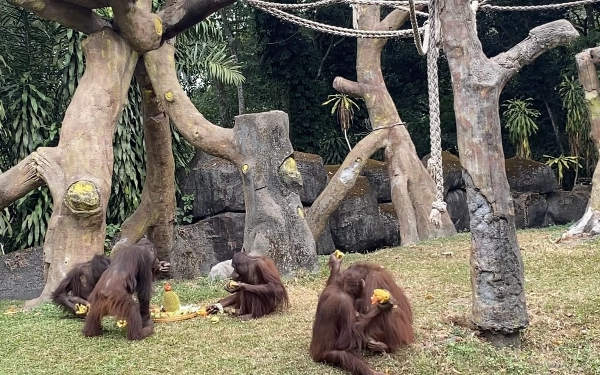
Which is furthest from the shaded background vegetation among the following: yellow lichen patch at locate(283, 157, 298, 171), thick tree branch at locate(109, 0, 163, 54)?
yellow lichen patch at locate(283, 157, 298, 171)

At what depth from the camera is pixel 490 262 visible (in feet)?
13.6

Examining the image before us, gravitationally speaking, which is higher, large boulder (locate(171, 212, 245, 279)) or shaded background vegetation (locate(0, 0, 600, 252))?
shaded background vegetation (locate(0, 0, 600, 252))

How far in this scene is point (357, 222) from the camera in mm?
12062

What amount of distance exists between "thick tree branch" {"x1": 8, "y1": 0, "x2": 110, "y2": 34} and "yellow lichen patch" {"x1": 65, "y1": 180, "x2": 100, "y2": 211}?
2.15m

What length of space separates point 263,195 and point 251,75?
33.6ft

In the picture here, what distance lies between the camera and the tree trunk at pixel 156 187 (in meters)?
8.88

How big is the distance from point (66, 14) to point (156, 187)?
2.74 metres

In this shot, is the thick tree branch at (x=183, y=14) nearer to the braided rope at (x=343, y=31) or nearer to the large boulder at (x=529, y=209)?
the braided rope at (x=343, y=31)

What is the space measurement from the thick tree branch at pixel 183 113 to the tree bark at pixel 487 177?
367 cm

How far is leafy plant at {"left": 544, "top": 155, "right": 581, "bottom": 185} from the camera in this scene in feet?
46.6

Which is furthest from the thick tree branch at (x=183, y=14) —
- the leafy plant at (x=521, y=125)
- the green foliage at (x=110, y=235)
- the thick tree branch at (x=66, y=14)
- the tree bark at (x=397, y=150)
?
the leafy plant at (x=521, y=125)

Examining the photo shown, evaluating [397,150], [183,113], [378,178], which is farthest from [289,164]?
[378,178]

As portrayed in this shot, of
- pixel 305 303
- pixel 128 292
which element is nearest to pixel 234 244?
pixel 305 303

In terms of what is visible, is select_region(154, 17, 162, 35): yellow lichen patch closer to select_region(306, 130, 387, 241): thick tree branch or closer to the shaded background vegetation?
select_region(306, 130, 387, 241): thick tree branch
